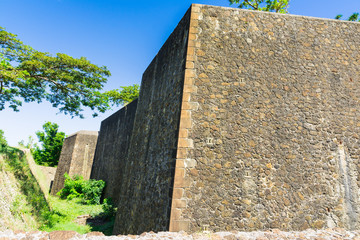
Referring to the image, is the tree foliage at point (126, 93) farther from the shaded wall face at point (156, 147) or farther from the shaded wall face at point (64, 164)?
the shaded wall face at point (156, 147)

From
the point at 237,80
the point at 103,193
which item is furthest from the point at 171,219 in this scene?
the point at 103,193

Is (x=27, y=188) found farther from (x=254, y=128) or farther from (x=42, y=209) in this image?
(x=254, y=128)

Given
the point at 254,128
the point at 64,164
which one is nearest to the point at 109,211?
the point at 254,128

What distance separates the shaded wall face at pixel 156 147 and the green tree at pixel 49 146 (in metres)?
26.3

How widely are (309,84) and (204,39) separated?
292cm

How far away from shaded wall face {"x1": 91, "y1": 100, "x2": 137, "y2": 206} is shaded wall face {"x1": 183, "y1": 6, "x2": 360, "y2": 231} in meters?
7.06

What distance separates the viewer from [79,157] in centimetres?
1870

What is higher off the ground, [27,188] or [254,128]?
[254,128]

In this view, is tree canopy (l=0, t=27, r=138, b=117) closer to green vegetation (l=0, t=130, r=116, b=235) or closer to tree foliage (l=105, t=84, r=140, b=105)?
green vegetation (l=0, t=130, r=116, b=235)

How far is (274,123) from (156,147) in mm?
3079

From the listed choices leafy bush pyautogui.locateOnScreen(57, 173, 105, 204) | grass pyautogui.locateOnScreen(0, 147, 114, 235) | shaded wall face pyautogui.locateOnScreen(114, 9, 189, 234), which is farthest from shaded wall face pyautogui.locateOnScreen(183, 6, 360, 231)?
leafy bush pyautogui.locateOnScreen(57, 173, 105, 204)

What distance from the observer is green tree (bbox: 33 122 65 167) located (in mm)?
30322

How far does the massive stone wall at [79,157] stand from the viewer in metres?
18.3

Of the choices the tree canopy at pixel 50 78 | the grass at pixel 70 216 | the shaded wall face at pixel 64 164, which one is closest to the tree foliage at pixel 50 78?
the tree canopy at pixel 50 78
